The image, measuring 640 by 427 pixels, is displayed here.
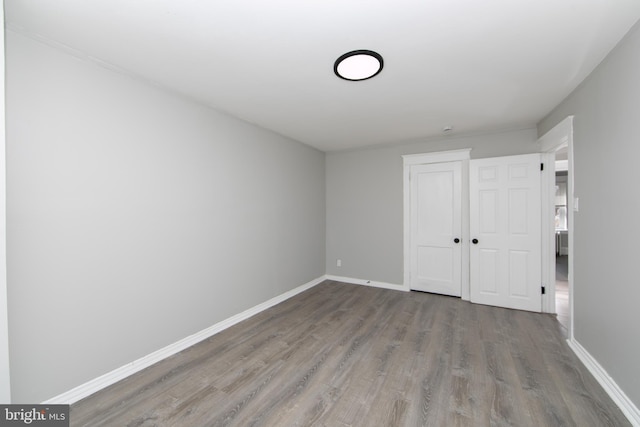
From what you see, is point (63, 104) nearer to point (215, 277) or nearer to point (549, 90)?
point (215, 277)

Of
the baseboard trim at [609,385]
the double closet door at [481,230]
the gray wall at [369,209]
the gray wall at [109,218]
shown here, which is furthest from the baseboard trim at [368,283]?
the baseboard trim at [609,385]

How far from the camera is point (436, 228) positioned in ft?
13.8

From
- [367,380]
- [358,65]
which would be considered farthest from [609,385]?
[358,65]

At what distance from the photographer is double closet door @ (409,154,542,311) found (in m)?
3.48

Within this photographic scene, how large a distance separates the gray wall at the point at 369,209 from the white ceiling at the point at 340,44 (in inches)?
65.9

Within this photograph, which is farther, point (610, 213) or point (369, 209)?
point (369, 209)

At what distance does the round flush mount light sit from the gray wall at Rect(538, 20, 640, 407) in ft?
5.30

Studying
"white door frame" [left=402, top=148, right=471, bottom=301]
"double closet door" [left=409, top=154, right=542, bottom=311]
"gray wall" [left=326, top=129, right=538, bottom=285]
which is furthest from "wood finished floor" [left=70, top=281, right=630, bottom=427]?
"gray wall" [left=326, top=129, right=538, bottom=285]

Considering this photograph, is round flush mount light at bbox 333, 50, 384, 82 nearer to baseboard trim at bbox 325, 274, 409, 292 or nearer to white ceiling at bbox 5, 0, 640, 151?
white ceiling at bbox 5, 0, 640, 151

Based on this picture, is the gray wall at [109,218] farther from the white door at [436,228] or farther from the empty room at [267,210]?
the white door at [436,228]

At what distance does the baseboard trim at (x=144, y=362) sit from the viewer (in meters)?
1.85

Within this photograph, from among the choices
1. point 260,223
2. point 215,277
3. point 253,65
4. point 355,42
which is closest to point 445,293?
point 260,223

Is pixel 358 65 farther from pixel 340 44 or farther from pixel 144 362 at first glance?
pixel 144 362

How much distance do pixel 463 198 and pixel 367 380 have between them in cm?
308
